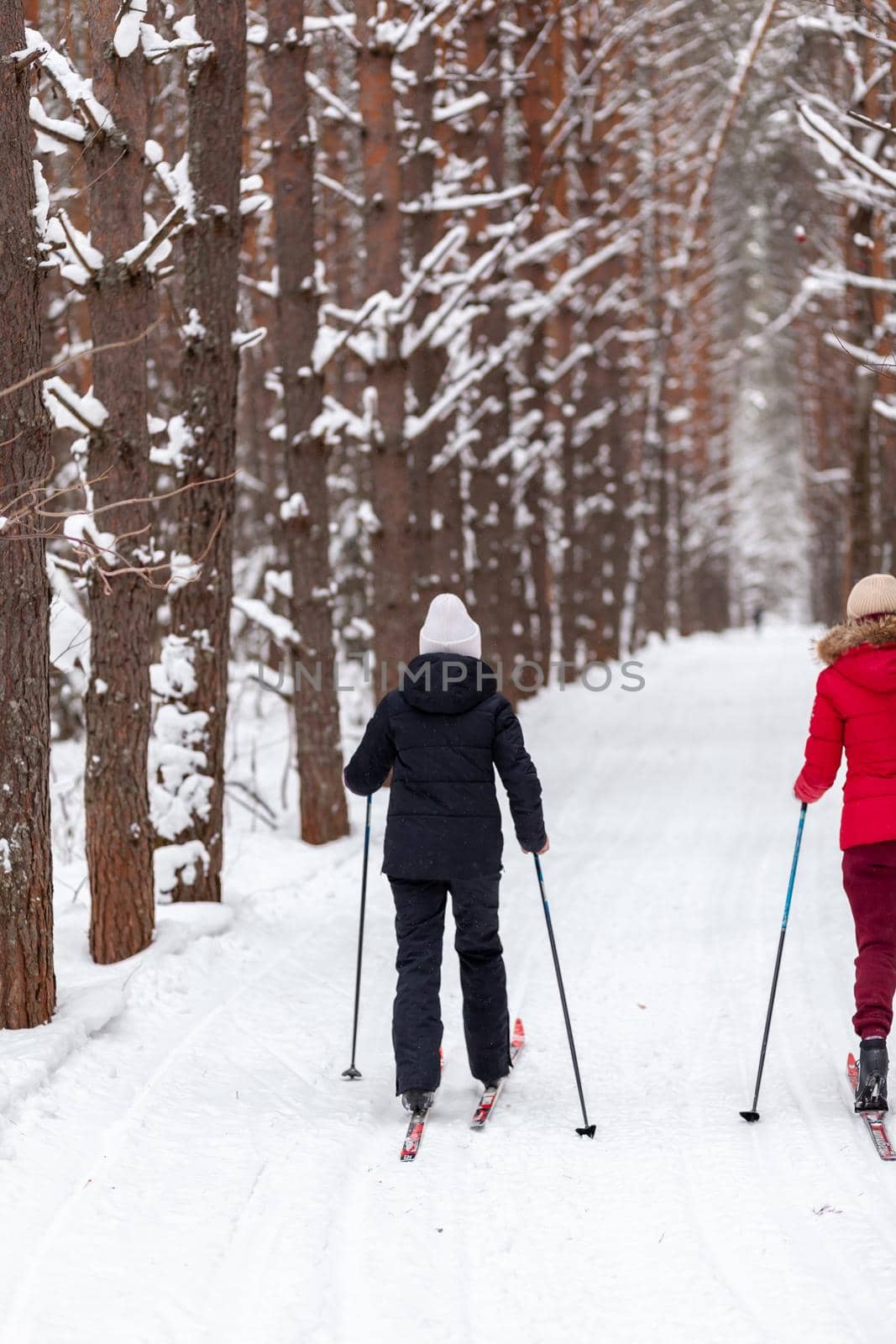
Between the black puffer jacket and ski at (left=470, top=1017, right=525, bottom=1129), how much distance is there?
941mm

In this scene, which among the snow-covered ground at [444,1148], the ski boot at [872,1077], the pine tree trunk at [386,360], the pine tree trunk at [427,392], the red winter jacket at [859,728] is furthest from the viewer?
the pine tree trunk at [427,392]

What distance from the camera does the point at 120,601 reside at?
267 inches

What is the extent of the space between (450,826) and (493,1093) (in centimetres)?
116

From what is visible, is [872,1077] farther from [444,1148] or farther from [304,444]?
[304,444]

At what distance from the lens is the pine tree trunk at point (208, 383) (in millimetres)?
7977

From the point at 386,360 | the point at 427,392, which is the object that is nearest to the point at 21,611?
the point at 386,360

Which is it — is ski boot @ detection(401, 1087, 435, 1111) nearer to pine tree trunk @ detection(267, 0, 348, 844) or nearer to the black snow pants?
the black snow pants

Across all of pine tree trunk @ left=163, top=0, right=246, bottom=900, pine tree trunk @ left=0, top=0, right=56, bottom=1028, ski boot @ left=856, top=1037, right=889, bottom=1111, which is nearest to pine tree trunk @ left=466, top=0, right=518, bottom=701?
pine tree trunk @ left=163, top=0, right=246, bottom=900

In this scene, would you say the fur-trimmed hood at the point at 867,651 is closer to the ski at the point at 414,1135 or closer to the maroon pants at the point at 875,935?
the maroon pants at the point at 875,935

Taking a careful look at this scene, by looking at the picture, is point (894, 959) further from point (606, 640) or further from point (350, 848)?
point (606, 640)

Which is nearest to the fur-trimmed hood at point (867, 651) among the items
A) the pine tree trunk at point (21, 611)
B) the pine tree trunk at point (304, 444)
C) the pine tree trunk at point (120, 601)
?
the pine tree trunk at point (21, 611)

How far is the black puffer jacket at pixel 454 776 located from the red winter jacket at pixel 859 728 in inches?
46.7

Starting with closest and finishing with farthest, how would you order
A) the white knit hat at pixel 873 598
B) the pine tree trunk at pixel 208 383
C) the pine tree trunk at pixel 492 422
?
the white knit hat at pixel 873 598
the pine tree trunk at pixel 208 383
the pine tree trunk at pixel 492 422

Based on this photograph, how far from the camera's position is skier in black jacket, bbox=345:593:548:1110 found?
531 centimetres
